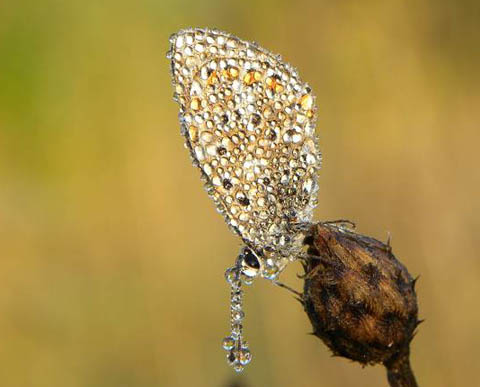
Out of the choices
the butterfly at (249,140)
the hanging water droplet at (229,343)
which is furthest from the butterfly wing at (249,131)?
the hanging water droplet at (229,343)

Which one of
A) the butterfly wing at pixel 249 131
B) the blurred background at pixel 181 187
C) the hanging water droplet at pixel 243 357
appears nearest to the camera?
the butterfly wing at pixel 249 131

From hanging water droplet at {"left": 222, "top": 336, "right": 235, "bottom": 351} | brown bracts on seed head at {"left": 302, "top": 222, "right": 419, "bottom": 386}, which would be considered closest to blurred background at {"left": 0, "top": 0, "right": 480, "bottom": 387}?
hanging water droplet at {"left": 222, "top": 336, "right": 235, "bottom": 351}

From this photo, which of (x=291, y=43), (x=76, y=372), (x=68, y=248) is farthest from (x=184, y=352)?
(x=291, y=43)

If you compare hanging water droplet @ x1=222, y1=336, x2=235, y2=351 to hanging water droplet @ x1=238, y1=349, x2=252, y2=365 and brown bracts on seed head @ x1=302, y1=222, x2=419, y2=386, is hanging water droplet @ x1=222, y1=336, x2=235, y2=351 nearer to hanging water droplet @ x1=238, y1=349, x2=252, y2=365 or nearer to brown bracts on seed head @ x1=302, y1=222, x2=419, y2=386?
hanging water droplet @ x1=238, y1=349, x2=252, y2=365

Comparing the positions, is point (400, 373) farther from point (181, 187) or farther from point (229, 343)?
point (181, 187)

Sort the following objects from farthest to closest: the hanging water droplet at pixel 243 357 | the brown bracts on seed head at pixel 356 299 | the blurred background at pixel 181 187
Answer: the blurred background at pixel 181 187
the hanging water droplet at pixel 243 357
the brown bracts on seed head at pixel 356 299

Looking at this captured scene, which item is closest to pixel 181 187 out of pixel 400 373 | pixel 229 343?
pixel 229 343

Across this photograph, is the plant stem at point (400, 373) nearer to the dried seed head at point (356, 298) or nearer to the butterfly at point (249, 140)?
the dried seed head at point (356, 298)
